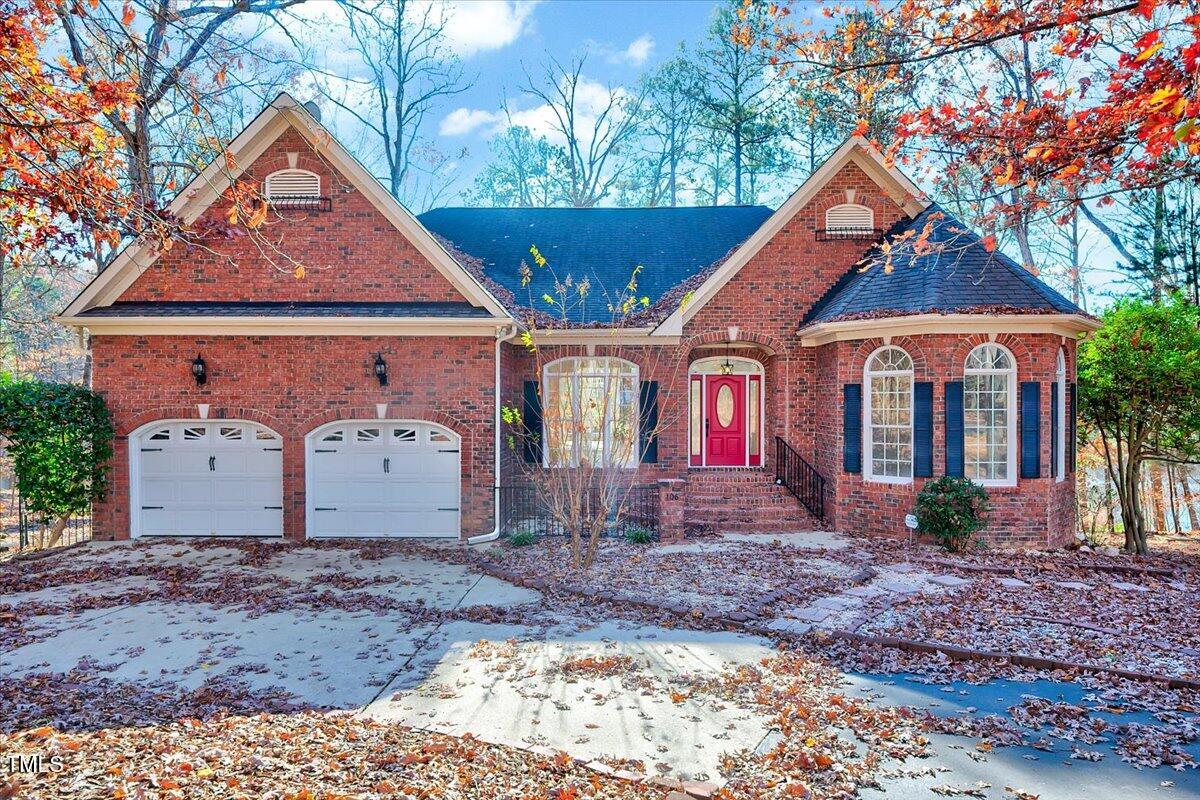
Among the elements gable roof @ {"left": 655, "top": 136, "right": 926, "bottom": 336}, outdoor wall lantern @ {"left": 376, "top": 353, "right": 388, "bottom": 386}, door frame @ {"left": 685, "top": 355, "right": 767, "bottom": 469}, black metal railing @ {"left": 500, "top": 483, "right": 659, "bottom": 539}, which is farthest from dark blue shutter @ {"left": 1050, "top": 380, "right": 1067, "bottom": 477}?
outdoor wall lantern @ {"left": 376, "top": 353, "right": 388, "bottom": 386}

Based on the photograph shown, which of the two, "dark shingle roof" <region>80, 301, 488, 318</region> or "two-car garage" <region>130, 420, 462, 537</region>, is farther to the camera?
"two-car garage" <region>130, 420, 462, 537</region>

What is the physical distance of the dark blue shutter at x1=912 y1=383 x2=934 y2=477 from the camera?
34.0 feet

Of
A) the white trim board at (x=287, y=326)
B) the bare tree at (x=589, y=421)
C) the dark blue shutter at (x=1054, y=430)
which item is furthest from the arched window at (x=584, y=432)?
the dark blue shutter at (x=1054, y=430)

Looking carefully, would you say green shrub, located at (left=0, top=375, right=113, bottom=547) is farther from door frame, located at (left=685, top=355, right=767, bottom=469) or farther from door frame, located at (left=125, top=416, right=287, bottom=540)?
door frame, located at (left=685, top=355, right=767, bottom=469)

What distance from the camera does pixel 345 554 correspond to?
31.6 feet

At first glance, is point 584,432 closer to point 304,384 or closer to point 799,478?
point 304,384

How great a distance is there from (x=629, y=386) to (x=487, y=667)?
309 inches

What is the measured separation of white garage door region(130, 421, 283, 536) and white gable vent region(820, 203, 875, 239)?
10.7m

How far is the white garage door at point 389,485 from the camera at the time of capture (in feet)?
35.2

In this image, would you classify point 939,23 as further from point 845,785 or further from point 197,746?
point 197,746

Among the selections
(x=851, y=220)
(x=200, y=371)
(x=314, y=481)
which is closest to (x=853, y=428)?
(x=851, y=220)

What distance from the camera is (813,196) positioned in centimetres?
1253

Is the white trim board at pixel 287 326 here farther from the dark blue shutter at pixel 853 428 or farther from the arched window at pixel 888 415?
the arched window at pixel 888 415

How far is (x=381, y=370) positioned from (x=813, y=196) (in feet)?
28.1
